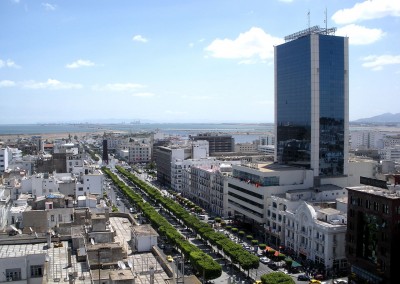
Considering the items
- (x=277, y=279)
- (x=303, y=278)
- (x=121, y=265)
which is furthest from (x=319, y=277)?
(x=121, y=265)

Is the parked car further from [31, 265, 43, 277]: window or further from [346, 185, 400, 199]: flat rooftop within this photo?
[31, 265, 43, 277]: window

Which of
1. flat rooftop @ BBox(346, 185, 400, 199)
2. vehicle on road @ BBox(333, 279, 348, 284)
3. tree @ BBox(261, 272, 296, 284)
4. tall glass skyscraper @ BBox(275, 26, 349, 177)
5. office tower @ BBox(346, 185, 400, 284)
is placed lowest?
vehicle on road @ BBox(333, 279, 348, 284)

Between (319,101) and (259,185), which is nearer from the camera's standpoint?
(259,185)

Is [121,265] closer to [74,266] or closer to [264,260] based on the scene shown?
[74,266]

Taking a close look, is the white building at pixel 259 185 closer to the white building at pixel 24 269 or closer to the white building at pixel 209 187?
the white building at pixel 209 187

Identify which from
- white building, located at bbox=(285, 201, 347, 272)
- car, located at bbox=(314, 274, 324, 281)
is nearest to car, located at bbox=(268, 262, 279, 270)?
white building, located at bbox=(285, 201, 347, 272)
